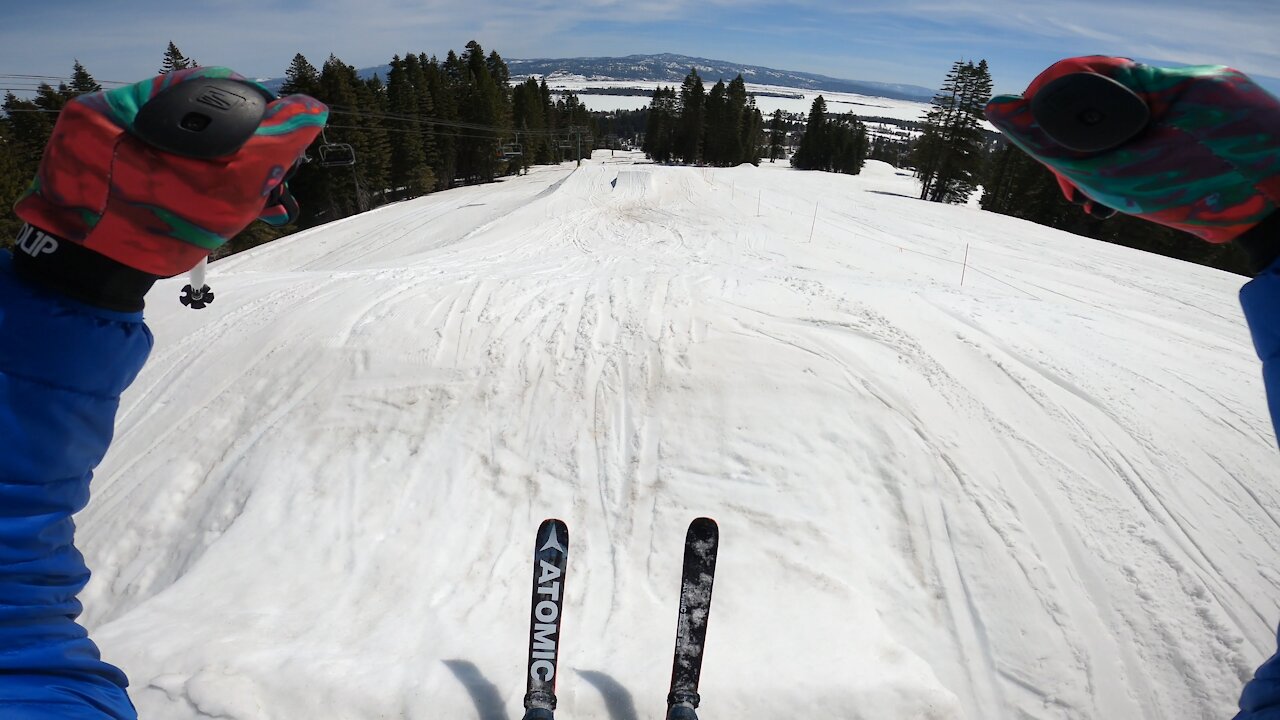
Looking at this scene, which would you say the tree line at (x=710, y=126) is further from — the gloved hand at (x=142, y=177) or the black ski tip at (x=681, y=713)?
the gloved hand at (x=142, y=177)

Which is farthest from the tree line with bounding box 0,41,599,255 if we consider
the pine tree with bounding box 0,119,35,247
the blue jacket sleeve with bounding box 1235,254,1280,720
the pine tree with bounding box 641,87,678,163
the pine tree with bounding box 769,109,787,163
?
the pine tree with bounding box 769,109,787,163

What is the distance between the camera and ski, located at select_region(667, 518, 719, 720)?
12.5 feet

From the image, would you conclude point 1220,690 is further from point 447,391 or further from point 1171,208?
point 447,391

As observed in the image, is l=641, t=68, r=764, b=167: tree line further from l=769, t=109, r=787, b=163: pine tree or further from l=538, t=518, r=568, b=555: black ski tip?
l=538, t=518, r=568, b=555: black ski tip

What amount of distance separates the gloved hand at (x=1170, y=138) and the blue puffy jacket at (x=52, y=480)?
183 millimetres

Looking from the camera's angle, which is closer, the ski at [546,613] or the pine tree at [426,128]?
the ski at [546,613]

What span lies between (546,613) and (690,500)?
2318mm

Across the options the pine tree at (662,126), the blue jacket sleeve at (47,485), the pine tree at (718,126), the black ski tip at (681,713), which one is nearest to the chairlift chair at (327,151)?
the blue jacket sleeve at (47,485)

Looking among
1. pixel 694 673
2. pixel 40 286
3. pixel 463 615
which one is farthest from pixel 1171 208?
pixel 463 615

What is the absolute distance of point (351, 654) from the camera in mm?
4223

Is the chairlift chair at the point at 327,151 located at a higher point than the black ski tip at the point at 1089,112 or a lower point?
lower

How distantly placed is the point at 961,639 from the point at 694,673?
240 cm

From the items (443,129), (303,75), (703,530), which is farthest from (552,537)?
(443,129)

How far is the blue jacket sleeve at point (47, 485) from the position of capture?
123cm
